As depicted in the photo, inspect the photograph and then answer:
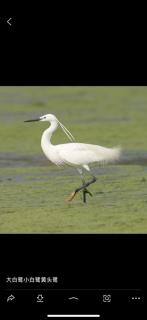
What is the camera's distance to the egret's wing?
7.80 meters

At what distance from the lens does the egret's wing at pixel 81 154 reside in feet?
25.6

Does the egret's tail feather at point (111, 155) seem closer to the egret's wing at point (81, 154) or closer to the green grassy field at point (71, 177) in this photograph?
the egret's wing at point (81, 154)

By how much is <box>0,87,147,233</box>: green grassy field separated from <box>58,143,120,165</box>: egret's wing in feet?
1.48

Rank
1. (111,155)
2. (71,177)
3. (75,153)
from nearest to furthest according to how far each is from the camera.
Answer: (75,153) → (111,155) → (71,177)

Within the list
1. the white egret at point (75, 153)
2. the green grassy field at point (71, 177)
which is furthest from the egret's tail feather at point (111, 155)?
the green grassy field at point (71, 177)

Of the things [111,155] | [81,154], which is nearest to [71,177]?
[111,155]

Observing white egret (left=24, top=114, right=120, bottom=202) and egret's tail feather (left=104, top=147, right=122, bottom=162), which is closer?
white egret (left=24, top=114, right=120, bottom=202)

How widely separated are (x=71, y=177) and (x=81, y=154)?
1934 mm

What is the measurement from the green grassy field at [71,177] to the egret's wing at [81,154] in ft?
1.48

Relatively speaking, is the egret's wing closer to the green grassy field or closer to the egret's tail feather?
→ the egret's tail feather

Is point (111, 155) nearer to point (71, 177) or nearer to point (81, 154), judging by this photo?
point (81, 154)

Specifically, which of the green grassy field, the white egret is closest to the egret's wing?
the white egret

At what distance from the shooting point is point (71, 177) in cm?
972
